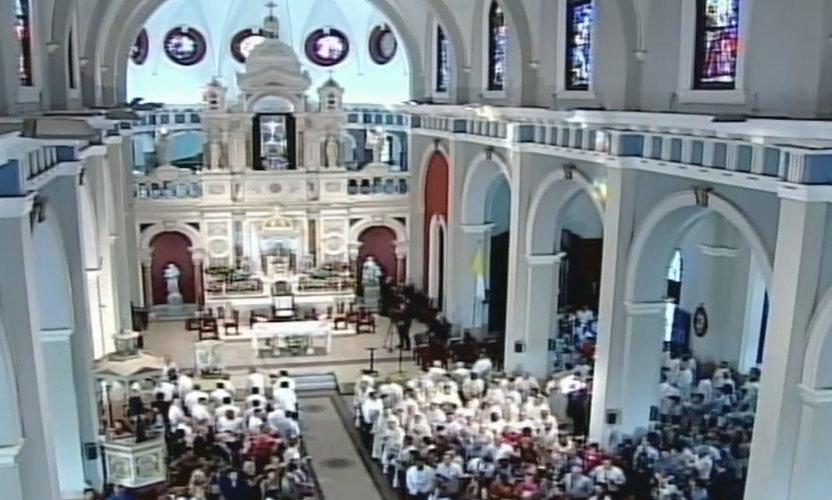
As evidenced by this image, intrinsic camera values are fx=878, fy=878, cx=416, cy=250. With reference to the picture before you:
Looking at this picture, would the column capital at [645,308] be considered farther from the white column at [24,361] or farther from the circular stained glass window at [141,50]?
the circular stained glass window at [141,50]

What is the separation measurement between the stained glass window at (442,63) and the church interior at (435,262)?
0.55 feet

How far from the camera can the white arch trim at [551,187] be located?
17.6 meters

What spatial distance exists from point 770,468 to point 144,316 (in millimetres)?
19224

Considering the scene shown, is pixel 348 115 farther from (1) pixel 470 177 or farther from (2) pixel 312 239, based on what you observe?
(1) pixel 470 177

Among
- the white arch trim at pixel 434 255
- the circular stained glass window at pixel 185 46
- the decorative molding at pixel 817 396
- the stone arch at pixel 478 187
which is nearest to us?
the decorative molding at pixel 817 396

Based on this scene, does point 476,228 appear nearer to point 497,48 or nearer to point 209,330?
point 497,48

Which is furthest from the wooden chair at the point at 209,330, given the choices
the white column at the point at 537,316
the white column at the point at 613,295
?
the white column at the point at 613,295

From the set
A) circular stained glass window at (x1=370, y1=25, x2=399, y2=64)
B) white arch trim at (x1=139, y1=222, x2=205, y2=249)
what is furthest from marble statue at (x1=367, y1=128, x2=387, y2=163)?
white arch trim at (x1=139, y1=222, x2=205, y2=249)

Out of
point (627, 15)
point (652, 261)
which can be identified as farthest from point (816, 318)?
Result: point (627, 15)

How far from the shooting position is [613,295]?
52.7ft

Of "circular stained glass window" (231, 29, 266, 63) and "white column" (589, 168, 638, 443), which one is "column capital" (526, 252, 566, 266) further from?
"circular stained glass window" (231, 29, 266, 63)

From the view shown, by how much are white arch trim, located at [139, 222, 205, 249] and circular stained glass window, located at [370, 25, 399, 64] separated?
10.8 m

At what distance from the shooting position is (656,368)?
53.6 feet

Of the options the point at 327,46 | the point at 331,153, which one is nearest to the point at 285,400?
the point at 331,153
